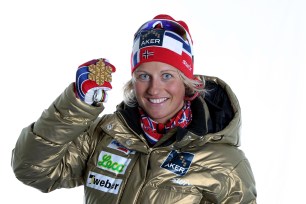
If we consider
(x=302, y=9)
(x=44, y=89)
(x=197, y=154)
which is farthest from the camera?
(x=302, y=9)

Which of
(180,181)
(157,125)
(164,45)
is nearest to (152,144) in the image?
(157,125)

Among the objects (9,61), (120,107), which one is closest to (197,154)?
(120,107)

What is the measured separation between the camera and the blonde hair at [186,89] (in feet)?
8.48

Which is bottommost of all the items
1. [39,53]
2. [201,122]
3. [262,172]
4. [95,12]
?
[262,172]

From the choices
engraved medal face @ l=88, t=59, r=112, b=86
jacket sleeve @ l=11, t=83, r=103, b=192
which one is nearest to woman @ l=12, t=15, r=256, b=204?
jacket sleeve @ l=11, t=83, r=103, b=192

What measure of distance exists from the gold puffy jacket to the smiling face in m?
0.10

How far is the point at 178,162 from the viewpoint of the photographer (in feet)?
8.08

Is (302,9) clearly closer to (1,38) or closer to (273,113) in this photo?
(273,113)

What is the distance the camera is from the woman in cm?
239

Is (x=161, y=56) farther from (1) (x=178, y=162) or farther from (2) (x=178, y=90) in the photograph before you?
(1) (x=178, y=162)

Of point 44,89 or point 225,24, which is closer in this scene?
point 44,89

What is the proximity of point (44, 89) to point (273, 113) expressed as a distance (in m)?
1.62

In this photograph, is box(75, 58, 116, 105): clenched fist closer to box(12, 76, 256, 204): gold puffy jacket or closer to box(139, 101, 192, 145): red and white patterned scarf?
box(12, 76, 256, 204): gold puffy jacket

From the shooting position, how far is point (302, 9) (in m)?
4.33
